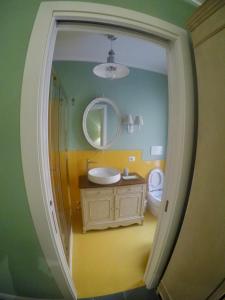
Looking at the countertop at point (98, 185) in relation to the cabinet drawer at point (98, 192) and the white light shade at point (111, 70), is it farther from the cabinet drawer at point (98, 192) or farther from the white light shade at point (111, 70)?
the white light shade at point (111, 70)

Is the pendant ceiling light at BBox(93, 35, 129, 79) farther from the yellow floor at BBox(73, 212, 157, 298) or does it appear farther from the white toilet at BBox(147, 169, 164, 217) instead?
the yellow floor at BBox(73, 212, 157, 298)

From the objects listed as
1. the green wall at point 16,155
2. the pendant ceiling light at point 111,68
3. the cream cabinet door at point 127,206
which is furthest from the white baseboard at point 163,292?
the pendant ceiling light at point 111,68

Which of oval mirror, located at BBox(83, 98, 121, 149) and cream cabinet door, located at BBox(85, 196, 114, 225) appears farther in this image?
oval mirror, located at BBox(83, 98, 121, 149)

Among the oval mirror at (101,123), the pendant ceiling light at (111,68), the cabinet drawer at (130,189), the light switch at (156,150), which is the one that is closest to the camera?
the pendant ceiling light at (111,68)

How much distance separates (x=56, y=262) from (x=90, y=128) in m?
1.69

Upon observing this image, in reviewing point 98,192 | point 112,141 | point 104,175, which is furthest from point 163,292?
point 112,141

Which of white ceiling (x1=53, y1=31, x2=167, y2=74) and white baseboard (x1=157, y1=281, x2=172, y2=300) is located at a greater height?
white ceiling (x1=53, y1=31, x2=167, y2=74)

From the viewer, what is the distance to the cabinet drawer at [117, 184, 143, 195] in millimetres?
1924

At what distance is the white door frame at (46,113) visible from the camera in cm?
67

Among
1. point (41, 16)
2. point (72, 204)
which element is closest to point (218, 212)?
point (41, 16)

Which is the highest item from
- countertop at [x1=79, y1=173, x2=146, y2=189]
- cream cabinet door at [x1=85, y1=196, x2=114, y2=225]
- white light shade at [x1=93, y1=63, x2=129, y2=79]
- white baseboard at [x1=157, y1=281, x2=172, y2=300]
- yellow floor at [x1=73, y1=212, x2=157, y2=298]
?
white light shade at [x1=93, y1=63, x2=129, y2=79]

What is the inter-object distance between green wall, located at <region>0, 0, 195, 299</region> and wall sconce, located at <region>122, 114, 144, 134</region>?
145 cm

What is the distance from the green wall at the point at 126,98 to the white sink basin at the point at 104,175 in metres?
0.41

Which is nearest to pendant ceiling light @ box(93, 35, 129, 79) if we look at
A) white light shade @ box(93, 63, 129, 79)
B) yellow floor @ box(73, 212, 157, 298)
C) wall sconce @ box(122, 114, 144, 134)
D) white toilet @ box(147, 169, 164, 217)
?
white light shade @ box(93, 63, 129, 79)
